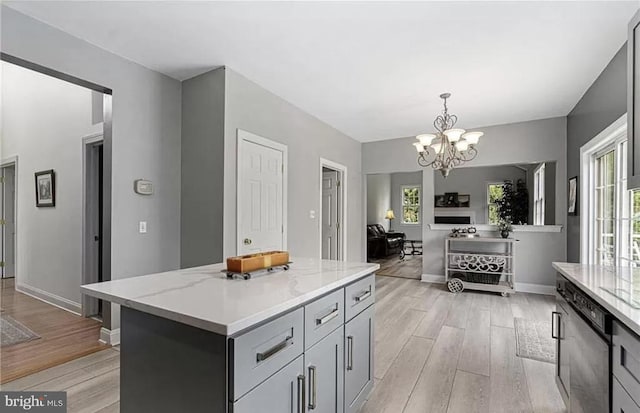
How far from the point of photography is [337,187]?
5602mm

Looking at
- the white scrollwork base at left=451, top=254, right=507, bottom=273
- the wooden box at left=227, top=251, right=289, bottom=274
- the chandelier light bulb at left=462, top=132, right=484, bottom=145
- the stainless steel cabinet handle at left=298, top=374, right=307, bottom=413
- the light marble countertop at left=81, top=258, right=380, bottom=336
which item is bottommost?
the white scrollwork base at left=451, top=254, right=507, bottom=273

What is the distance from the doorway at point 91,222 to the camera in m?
3.58

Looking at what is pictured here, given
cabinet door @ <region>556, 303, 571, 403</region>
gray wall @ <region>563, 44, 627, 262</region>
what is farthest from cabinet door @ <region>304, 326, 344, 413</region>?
gray wall @ <region>563, 44, 627, 262</region>

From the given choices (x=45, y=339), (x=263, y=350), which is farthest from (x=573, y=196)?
(x=45, y=339)

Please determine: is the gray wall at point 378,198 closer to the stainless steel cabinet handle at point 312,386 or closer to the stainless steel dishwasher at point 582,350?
the stainless steel dishwasher at point 582,350

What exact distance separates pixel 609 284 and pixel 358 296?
1.24 m

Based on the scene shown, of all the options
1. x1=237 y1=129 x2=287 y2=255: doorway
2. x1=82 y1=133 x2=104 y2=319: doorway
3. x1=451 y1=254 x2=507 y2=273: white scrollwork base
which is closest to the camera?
x1=237 y1=129 x2=287 y2=255: doorway

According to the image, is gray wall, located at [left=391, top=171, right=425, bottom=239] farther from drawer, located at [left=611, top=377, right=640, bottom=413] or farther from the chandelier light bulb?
drawer, located at [left=611, top=377, right=640, bottom=413]

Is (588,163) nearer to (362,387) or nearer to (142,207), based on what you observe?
(362,387)

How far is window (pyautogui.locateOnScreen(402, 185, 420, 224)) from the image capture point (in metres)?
10.9

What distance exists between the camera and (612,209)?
10.6ft

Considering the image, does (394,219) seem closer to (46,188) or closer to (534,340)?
(534,340)

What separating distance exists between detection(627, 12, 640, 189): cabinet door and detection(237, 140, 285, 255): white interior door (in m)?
2.94

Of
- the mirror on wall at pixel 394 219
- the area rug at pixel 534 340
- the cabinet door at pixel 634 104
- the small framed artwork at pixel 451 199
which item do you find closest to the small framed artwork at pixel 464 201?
the small framed artwork at pixel 451 199
